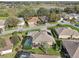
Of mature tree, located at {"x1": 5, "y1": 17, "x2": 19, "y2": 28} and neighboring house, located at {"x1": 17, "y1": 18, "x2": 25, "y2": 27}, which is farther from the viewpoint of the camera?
neighboring house, located at {"x1": 17, "y1": 18, "x2": 25, "y2": 27}

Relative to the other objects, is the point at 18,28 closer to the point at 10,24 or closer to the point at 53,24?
the point at 10,24

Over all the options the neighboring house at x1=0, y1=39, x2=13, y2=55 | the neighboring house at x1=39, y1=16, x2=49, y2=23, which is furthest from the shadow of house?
the neighboring house at x1=39, y1=16, x2=49, y2=23

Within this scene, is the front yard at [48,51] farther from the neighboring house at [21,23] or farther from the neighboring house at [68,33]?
the neighboring house at [21,23]

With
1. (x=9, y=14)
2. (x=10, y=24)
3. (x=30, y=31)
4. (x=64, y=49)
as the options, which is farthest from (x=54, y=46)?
(x=9, y=14)

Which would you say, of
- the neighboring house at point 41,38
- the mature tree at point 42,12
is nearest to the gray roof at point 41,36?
the neighboring house at point 41,38

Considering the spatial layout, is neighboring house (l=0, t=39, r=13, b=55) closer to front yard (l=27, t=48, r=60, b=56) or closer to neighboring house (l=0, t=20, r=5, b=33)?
front yard (l=27, t=48, r=60, b=56)

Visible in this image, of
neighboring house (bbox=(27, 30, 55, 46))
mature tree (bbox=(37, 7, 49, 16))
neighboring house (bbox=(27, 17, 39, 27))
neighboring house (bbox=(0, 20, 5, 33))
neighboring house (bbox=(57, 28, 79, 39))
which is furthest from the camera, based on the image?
mature tree (bbox=(37, 7, 49, 16))

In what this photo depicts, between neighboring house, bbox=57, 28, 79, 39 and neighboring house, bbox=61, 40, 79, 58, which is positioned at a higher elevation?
neighboring house, bbox=57, 28, 79, 39
